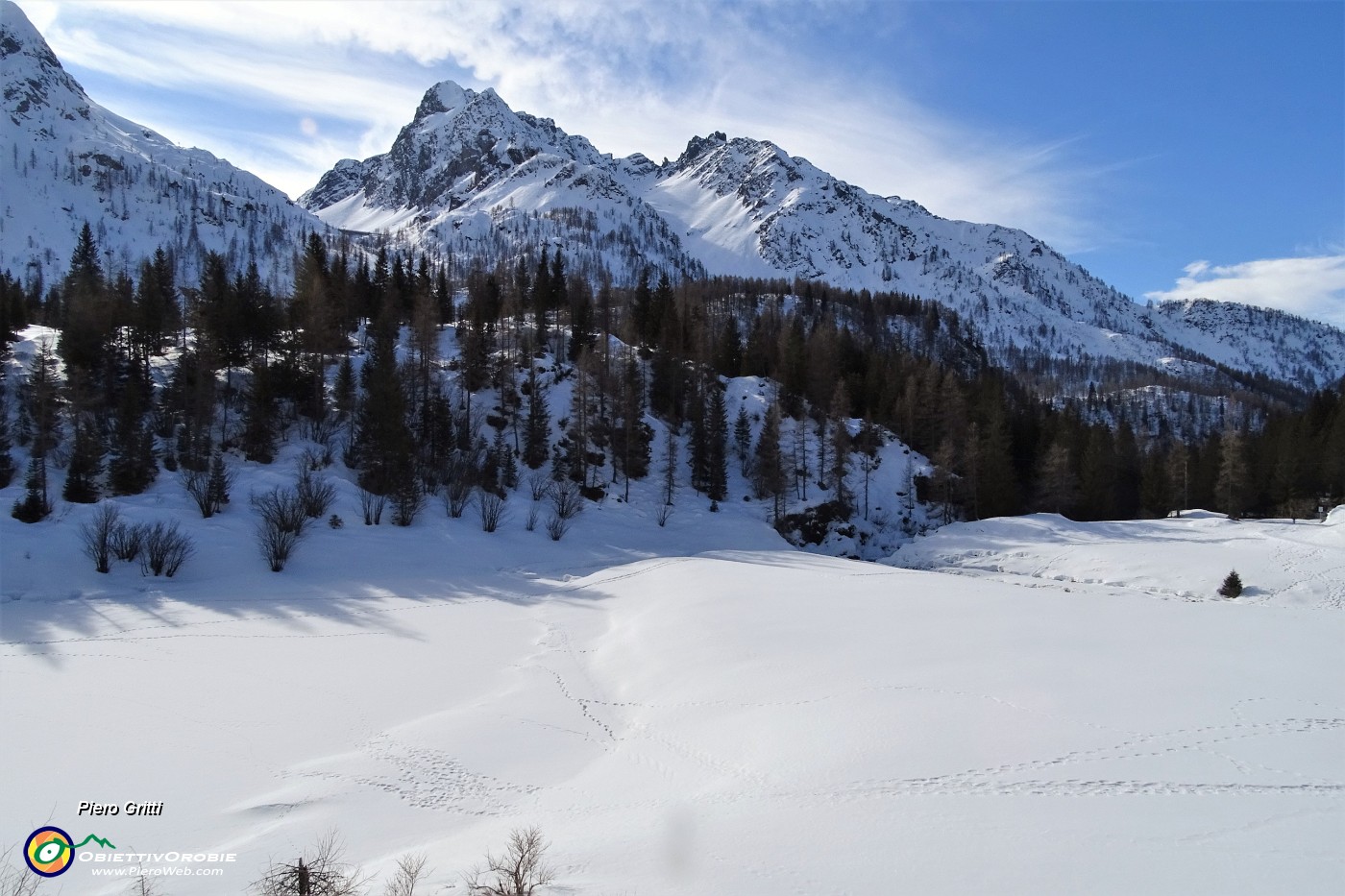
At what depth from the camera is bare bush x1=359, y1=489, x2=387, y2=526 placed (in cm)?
3709

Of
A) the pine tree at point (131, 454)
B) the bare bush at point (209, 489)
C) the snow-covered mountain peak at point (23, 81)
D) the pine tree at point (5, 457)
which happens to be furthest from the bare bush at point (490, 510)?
the snow-covered mountain peak at point (23, 81)

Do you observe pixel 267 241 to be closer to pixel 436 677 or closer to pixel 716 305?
Result: pixel 716 305

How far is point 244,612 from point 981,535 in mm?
45356

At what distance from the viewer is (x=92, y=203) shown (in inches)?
6309

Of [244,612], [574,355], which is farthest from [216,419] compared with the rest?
[574,355]

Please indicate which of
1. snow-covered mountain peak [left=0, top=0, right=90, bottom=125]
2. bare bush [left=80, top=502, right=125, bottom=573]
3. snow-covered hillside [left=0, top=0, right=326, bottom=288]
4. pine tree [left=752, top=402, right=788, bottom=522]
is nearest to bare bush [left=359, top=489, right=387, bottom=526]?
bare bush [left=80, top=502, right=125, bottom=573]

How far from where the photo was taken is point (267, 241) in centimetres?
16788

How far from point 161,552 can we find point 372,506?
11.2 m

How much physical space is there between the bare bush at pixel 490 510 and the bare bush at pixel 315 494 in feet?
28.0

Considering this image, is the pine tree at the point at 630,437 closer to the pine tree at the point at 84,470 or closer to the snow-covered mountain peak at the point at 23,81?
the pine tree at the point at 84,470

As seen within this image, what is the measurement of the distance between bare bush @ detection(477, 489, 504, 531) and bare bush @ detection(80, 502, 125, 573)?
1733 cm

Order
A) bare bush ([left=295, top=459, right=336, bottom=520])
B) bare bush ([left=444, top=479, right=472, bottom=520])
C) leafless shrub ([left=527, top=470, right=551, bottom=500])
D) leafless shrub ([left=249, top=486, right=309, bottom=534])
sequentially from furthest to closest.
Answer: leafless shrub ([left=527, top=470, right=551, bottom=500])
bare bush ([left=444, top=479, right=472, bottom=520])
bare bush ([left=295, top=459, right=336, bottom=520])
leafless shrub ([left=249, top=486, right=309, bottom=534])

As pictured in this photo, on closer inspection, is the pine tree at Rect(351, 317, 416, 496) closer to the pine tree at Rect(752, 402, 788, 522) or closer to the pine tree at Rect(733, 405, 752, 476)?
the pine tree at Rect(752, 402, 788, 522)

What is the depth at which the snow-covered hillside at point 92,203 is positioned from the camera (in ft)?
470
